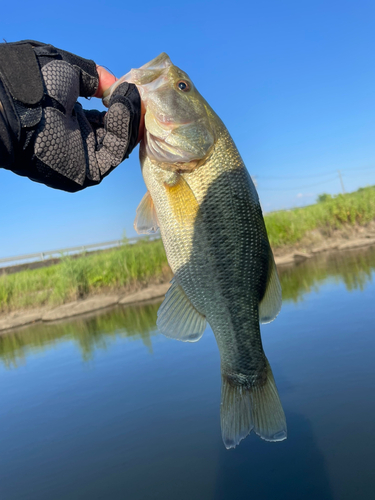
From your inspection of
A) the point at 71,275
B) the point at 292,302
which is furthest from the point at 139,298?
the point at 292,302

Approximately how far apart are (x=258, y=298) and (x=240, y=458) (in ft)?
7.81

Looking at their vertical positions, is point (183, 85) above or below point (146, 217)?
above

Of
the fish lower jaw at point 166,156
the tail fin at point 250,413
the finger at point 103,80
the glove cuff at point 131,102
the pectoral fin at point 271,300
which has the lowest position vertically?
the tail fin at point 250,413

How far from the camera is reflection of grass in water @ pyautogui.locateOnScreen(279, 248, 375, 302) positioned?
30.0 ft

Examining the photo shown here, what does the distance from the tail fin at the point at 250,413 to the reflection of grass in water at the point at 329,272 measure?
22.4ft

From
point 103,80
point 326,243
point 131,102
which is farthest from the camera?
point 326,243

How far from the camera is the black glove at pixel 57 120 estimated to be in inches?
58.9

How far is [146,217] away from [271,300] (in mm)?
853

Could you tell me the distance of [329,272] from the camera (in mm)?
10953

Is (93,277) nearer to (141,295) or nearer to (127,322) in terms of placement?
(141,295)

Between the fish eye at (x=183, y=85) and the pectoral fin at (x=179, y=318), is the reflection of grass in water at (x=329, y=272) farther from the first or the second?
the fish eye at (x=183, y=85)

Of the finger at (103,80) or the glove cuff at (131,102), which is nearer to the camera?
the glove cuff at (131,102)

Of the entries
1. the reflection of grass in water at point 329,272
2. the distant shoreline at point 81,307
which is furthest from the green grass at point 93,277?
the reflection of grass in water at point 329,272

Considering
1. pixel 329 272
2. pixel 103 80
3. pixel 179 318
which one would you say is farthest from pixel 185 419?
pixel 329 272
